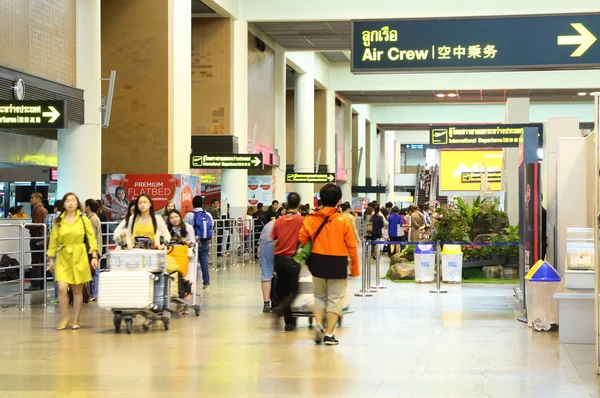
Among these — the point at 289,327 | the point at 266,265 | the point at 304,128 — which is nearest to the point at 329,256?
the point at 289,327

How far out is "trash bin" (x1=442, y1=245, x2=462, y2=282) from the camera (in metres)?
20.5

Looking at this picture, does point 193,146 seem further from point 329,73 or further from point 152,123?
point 329,73

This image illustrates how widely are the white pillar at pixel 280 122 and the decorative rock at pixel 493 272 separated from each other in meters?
13.8

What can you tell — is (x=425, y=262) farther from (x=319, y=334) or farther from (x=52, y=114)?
(x=319, y=334)

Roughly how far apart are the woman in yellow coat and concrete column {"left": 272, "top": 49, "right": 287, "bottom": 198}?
72.4 ft

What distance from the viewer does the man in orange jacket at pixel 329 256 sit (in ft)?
34.7

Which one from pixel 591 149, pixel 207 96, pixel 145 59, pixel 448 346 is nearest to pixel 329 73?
Answer: pixel 207 96

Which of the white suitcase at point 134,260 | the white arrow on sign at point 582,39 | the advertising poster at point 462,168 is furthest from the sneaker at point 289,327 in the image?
the advertising poster at point 462,168

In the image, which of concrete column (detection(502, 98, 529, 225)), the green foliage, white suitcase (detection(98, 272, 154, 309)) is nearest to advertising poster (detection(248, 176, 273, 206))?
concrete column (detection(502, 98, 529, 225))

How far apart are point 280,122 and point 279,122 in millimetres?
100

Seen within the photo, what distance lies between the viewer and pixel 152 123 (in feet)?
75.8

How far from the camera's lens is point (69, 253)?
12.3m

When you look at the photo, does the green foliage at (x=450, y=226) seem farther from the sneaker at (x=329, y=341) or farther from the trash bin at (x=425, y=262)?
the sneaker at (x=329, y=341)

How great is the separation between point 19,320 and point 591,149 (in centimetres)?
805
